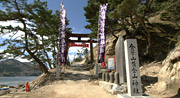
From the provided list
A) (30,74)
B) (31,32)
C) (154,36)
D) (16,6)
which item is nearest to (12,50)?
(31,32)

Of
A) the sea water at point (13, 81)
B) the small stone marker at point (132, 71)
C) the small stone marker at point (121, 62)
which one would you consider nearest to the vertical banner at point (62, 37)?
the small stone marker at point (121, 62)

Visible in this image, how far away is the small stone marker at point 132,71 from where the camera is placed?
13.9 ft

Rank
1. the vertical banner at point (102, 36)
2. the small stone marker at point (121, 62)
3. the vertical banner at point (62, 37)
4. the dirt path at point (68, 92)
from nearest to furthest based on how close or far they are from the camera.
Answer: the dirt path at point (68, 92) < the small stone marker at point (121, 62) < the vertical banner at point (102, 36) < the vertical banner at point (62, 37)

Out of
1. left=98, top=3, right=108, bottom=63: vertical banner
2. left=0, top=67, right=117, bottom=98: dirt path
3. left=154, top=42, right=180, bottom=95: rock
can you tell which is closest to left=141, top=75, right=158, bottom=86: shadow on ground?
left=154, top=42, right=180, bottom=95: rock

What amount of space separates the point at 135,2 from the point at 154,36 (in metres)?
6.39

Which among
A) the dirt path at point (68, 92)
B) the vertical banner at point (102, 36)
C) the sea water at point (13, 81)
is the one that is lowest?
the sea water at point (13, 81)

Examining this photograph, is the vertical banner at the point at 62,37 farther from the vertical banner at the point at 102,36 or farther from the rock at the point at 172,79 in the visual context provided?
the rock at the point at 172,79

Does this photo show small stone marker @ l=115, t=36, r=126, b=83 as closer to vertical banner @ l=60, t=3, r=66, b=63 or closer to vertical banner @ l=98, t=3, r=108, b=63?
vertical banner @ l=98, t=3, r=108, b=63

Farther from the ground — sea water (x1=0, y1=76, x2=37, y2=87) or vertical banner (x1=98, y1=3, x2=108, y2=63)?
vertical banner (x1=98, y1=3, x2=108, y2=63)

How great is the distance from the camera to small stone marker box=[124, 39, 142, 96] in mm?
4227

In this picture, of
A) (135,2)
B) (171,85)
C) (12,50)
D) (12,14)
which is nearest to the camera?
(171,85)

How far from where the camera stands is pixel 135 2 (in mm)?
8172

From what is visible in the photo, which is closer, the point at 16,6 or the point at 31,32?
the point at 16,6

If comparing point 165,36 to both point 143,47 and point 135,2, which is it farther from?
point 135,2
